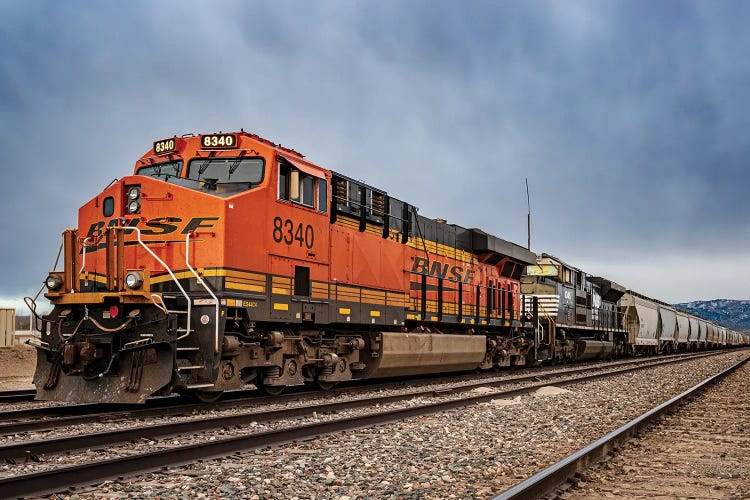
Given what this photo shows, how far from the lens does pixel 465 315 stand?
1767 cm

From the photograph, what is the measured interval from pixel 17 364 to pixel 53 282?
43.4 ft

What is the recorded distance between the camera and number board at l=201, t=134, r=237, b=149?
1091 cm

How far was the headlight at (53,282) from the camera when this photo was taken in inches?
393

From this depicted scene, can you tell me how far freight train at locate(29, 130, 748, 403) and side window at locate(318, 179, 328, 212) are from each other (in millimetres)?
32

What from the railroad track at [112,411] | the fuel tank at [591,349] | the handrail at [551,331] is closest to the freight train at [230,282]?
the railroad track at [112,411]

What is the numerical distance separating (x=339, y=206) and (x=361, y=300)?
181cm

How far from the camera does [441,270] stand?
16859 mm

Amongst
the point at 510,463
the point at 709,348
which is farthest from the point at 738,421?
the point at 709,348

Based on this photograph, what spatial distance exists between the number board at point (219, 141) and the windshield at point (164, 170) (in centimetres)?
50

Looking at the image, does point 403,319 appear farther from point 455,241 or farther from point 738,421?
point 738,421

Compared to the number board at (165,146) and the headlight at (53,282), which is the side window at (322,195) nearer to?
the number board at (165,146)

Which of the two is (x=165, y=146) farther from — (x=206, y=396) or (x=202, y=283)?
(x=206, y=396)

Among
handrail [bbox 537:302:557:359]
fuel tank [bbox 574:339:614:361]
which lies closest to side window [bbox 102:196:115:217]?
handrail [bbox 537:302:557:359]

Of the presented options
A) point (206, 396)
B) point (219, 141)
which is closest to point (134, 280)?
point (206, 396)
